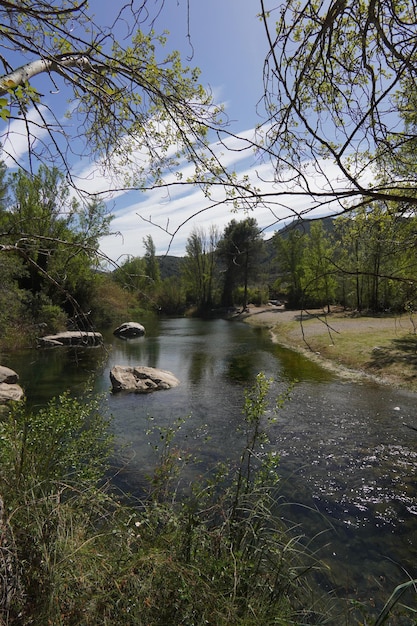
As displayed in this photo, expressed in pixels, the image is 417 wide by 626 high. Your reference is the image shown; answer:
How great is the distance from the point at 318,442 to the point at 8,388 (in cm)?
795

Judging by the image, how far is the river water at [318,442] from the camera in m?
4.39

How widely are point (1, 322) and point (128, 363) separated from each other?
5178mm

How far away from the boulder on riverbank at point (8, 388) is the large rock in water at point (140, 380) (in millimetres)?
2675

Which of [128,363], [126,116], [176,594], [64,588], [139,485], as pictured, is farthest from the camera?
[128,363]

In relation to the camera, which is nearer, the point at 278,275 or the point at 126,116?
the point at 126,116

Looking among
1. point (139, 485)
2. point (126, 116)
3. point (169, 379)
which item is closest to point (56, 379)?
point (169, 379)

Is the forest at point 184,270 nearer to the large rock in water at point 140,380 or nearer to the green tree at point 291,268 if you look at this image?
the green tree at point 291,268

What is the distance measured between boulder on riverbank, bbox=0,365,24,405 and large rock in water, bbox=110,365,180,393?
8.78 feet

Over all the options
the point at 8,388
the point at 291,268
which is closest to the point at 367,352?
the point at 8,388

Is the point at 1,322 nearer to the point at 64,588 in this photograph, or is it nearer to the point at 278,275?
the point at 64,588

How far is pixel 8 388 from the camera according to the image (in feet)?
32.8

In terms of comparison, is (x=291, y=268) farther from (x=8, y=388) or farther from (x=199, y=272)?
(x=8, y=388)

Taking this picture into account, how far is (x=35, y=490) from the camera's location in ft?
9.47

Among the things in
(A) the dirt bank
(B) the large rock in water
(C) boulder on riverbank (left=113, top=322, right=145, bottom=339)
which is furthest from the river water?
(C) boulder on riverbank (left=113, top=322, right=145, bottom=339)
